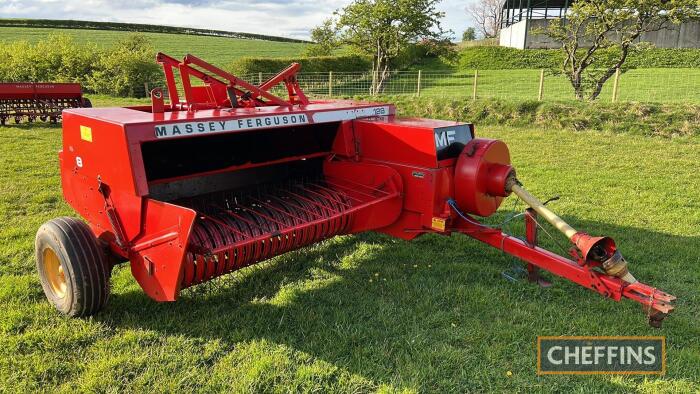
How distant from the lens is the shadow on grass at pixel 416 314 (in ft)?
9.40

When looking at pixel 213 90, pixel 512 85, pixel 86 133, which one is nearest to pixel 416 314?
pixel 86 133

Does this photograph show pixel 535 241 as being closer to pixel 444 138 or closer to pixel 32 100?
pixel 444 138

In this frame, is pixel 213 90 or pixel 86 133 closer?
pixel 86 133

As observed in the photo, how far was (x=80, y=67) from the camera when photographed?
910 inches

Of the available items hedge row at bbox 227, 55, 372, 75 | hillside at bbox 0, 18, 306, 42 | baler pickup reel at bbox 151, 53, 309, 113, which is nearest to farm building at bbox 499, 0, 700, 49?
hedge row at bbox 227, 55, 372, 75

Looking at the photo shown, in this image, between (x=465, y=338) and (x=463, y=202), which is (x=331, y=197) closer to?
(x=463, y=202)

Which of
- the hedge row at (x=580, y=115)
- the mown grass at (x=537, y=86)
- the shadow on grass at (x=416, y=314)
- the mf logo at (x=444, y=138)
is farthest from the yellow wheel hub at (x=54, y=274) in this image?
the mown grass at (x=537, y=86)

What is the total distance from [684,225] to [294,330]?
4263mm

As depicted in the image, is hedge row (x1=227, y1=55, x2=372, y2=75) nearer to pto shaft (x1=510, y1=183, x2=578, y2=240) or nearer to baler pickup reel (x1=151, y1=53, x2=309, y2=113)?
baler pickup reel (x1=151, y1=53, x2=309, y2=113)

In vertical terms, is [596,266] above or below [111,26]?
below

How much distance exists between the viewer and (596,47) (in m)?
14.1

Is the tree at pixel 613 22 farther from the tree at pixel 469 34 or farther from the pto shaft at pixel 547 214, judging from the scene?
the tree at pixel 469 34

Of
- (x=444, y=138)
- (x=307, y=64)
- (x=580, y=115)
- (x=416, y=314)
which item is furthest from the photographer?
(x=307, y=64)

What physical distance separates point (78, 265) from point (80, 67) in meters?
23.5
